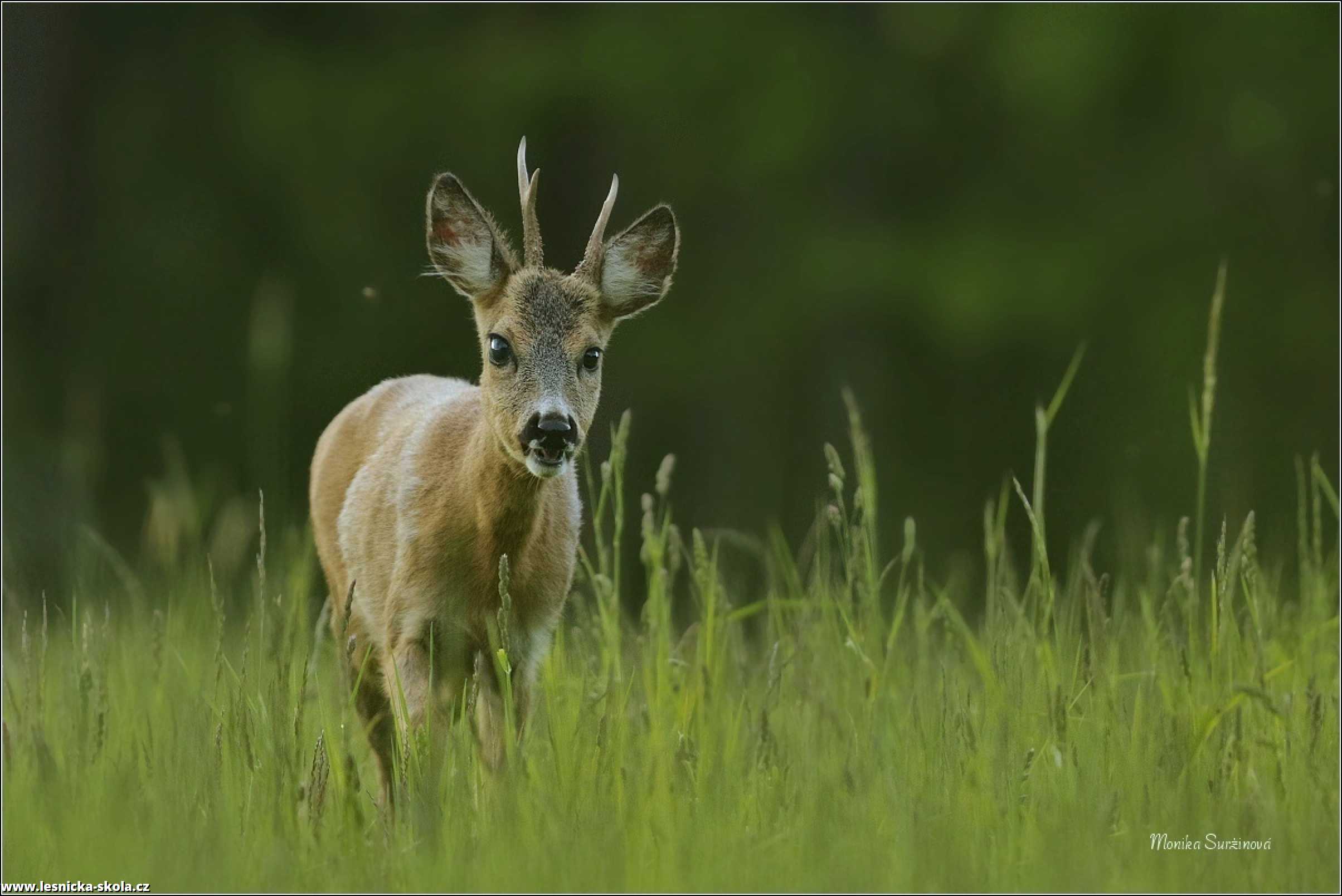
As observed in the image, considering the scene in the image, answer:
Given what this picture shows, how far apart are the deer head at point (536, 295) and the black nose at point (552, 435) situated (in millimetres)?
104

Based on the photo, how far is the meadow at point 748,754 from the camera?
4605 mm

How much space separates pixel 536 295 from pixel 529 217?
1.21 feet

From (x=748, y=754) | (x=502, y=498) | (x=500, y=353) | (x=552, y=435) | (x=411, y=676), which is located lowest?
(x=748, y=754)

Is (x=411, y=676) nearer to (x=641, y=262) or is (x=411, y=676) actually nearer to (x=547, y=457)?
(x=547, y=457)

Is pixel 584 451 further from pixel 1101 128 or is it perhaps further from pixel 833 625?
pixel 1101 128

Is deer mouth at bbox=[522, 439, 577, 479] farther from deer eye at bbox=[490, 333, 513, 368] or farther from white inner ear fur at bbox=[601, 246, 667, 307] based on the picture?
white inner ear fur at bbox=[601, 246, 667, 307]

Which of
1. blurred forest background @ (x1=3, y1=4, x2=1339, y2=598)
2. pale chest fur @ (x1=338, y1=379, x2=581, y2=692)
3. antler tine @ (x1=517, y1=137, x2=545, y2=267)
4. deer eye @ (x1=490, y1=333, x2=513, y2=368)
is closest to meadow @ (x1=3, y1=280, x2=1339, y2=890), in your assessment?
pale chest fur @ (x1=338, y1=379, x2=581, y2=692)

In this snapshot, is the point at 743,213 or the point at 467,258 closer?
the point at 467,258

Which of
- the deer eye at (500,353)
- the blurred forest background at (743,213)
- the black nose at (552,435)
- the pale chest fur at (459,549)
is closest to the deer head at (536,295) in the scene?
the deer eye at (500,353)

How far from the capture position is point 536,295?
223 inches

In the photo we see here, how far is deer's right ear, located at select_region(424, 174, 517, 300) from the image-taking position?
541 centimetres

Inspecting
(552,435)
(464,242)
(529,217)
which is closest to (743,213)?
(464,242)

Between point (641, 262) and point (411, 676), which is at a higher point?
point (641, 262)

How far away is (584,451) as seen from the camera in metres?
5.69
